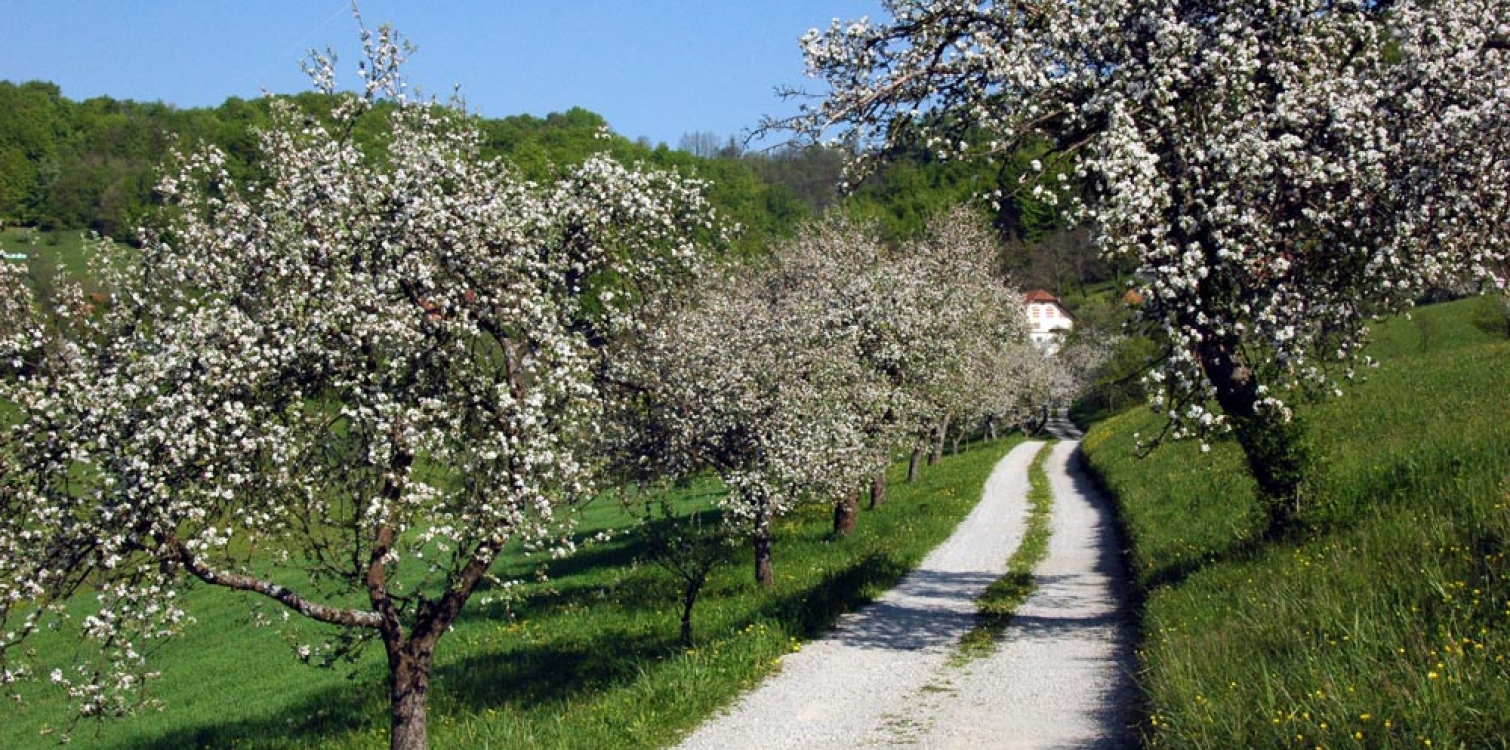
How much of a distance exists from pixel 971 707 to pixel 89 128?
68078 mm

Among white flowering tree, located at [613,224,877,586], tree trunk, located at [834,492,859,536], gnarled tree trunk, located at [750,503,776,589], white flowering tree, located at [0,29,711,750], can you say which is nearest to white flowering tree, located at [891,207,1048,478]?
tree trunk, located at [834,492,859,536]

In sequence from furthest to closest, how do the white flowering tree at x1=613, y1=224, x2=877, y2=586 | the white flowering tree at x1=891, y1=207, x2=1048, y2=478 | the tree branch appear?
the white flowering tree at x1=891, y1=207, x2=1048, y2=478 < the white flowering tree at x1=613, y1=224, x2=877, y2=586 < the tree branch

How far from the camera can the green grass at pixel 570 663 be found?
1212cm

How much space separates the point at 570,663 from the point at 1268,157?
13.7m

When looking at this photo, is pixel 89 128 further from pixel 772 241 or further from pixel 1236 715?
pixel 1236 715

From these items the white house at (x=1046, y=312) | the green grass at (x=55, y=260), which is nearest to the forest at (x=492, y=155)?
the green grass at (x=55, y=260)

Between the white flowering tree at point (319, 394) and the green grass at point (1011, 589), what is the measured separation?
5.57 metres

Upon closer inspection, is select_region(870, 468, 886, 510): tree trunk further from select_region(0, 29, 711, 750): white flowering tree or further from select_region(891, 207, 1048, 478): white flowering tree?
select_region(0, 29, 711, 750): white flowering tree

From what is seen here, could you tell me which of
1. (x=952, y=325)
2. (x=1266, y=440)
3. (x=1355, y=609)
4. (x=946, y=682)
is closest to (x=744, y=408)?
(x=946, y=682)

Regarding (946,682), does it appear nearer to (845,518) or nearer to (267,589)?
(267,589)

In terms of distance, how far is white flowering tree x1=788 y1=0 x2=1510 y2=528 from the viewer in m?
11.0

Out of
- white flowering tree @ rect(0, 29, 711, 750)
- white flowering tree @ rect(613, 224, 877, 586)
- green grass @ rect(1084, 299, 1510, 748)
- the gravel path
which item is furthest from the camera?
white flowering tree @ rect(613, 224, 877, 586)

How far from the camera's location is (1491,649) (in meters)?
6.96

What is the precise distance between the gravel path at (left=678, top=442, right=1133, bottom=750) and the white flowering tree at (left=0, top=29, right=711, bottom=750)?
10.4 ft
